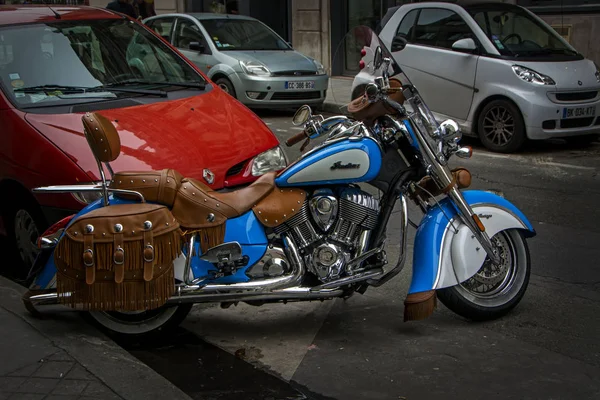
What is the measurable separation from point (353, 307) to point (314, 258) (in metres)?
0.83

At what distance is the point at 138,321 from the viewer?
15.6 ft

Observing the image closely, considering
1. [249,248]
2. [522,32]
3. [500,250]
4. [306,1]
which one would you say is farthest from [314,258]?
[306,1]

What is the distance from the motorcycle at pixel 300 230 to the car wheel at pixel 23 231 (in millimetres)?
1081

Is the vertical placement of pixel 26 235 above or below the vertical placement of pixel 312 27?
below

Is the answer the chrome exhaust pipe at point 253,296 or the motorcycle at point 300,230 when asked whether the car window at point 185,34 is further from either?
the chrome exhaust pipe at point 253,296

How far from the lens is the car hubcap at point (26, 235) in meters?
5.79

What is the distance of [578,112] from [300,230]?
683 cm

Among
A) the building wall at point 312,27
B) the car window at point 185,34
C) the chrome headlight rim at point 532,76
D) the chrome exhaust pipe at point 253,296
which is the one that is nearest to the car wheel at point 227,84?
the car window at point 185,34

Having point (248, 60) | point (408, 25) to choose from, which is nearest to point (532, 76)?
point (408, 25)

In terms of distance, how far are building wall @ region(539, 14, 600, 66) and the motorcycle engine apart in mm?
11100

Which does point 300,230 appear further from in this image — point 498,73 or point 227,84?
point 227,84

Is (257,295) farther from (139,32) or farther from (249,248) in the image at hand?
(139,32)

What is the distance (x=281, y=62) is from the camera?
13.9m

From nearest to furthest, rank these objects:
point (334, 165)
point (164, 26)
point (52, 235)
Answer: point (334, 165), point (52, 235), point (164, 26)
